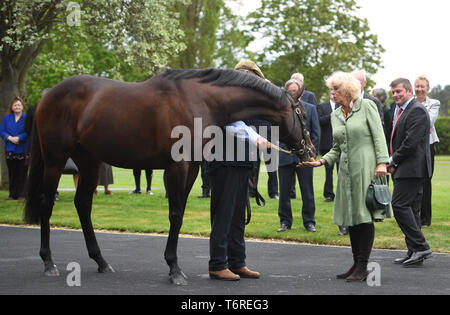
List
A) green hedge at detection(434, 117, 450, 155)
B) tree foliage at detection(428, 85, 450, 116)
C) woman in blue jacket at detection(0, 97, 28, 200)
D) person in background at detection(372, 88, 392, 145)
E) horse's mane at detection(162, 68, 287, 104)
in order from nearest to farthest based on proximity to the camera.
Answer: horse's mane at detection(162, 68, 287, 104), person in background at detection(372, 88, 392, 145), woman in blue jacket at detection(0, 97, 28, 200), green hedge at detection(434, 117, 450, 155), tree foliage at detection(428, 85, 450, 116)

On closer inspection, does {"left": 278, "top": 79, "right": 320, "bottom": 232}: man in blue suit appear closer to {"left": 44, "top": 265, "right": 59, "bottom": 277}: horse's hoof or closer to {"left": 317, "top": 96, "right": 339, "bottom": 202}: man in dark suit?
{"left": 317, "top": 96, "right": 339, "bottom": 202}: man in dark suit

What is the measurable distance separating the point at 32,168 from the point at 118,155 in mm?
1414

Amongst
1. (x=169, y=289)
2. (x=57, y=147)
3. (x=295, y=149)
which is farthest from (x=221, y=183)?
(x=57, y=147)

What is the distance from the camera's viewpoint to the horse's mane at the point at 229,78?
20.5ft

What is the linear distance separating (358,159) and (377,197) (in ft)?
1.48

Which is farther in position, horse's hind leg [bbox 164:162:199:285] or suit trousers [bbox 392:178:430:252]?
suit trousers [bbox 392:178:430:252]

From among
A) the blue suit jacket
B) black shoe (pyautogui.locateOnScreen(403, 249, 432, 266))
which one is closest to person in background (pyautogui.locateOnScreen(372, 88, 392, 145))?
the blue suit jacket

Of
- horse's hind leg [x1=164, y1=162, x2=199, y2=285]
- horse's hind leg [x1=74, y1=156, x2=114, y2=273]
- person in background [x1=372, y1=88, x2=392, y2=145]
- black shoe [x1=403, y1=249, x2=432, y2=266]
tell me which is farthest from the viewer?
person in background [x1=372, y1=88, x2=392, y2=145]

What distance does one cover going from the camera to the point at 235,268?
6.50 meters

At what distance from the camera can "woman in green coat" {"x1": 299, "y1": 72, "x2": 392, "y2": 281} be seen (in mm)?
6254

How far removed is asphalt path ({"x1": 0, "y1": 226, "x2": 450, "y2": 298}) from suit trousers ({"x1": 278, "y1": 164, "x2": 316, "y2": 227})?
1.22 meters

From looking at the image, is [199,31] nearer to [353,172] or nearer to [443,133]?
[443,133]
